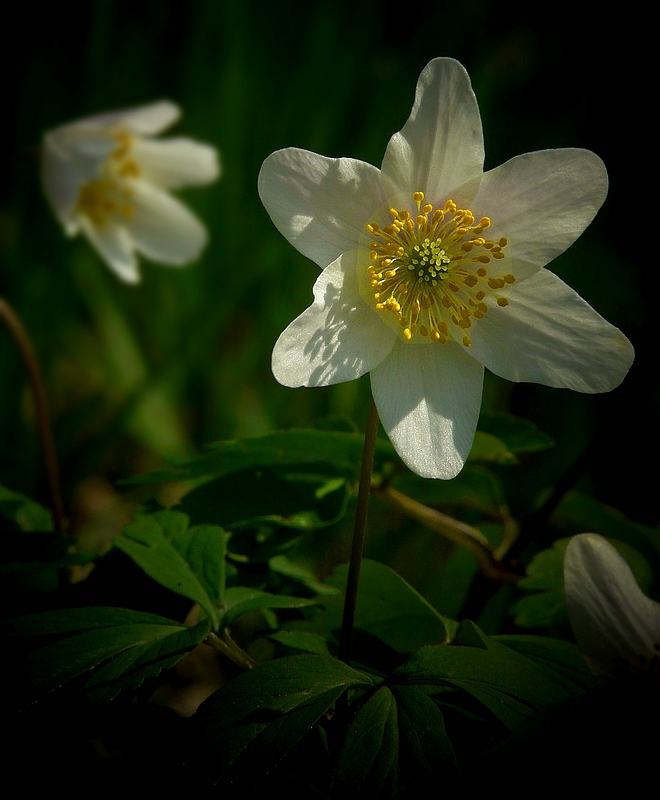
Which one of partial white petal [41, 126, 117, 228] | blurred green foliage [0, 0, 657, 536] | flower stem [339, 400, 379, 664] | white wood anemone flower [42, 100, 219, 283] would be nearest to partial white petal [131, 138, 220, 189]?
white wood anemone flower [42, 100, 219, 283]

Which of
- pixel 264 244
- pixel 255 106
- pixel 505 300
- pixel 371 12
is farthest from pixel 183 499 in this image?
pixel 371 12

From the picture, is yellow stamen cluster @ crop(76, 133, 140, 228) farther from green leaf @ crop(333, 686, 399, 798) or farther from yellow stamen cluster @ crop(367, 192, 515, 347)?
green leaf @ crop(333, 686, 399, 798)

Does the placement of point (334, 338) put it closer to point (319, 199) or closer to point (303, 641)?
point (319, 199)

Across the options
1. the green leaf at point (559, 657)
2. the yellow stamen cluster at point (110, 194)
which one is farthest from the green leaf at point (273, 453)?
the yellow stamen cluster at point (110, 194)

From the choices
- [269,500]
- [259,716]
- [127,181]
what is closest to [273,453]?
[269,500]

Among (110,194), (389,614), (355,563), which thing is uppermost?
(110,194)

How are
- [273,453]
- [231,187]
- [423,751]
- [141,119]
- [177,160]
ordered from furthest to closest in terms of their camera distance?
[231,187] → [177,160] → [141,119] → [273,453] → [423,751]

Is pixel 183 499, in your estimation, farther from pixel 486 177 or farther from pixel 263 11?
pixel 263 11
